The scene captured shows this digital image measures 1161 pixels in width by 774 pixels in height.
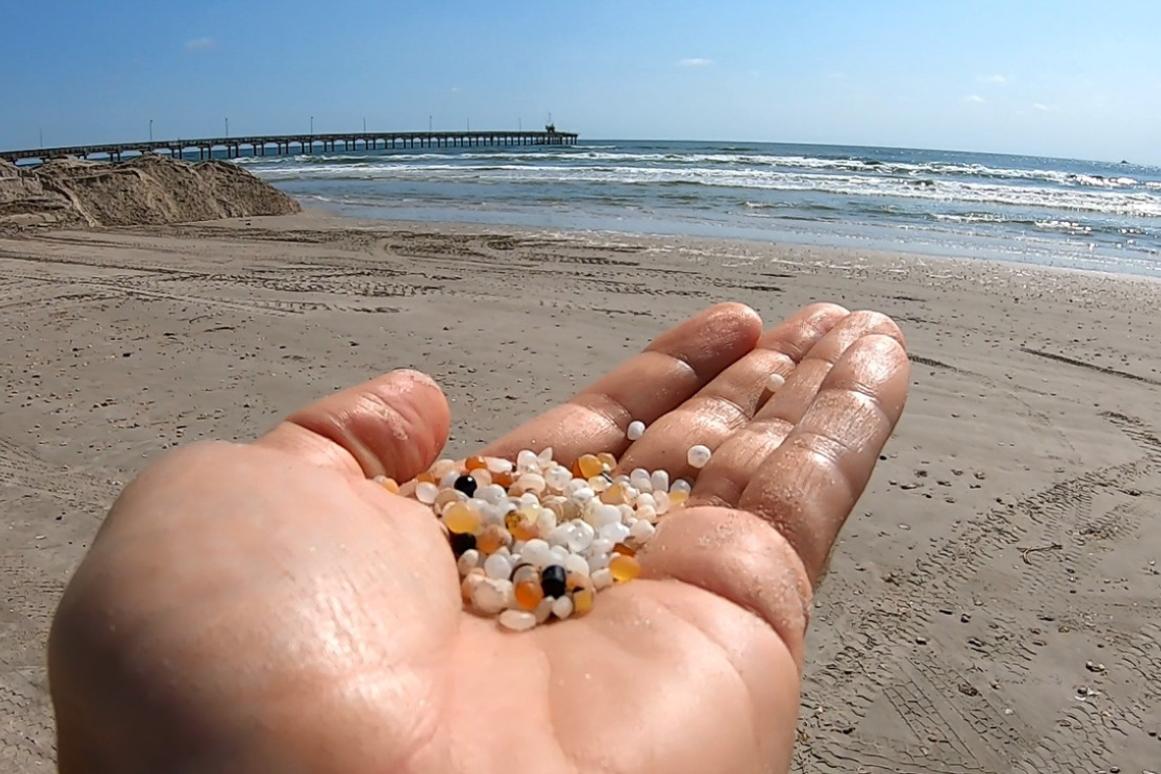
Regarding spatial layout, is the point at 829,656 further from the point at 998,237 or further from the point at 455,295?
the point at 998,237

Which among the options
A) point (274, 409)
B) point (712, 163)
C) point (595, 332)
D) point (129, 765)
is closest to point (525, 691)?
point (129, 765)

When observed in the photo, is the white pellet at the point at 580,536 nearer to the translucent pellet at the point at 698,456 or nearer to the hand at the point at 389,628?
the hand at the point at 389,628

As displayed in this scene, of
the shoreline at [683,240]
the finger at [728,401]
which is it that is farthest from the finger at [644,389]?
the shoreline at [683,240]

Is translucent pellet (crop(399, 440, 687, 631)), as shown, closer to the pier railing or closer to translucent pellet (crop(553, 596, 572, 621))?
translucent pellet (crop(553, 596, 572, 621))

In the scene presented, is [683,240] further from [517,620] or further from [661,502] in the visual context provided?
[517,620]

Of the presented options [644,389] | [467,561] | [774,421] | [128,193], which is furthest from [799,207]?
[467,561]

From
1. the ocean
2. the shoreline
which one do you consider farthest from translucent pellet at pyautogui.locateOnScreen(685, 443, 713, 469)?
the ocean
